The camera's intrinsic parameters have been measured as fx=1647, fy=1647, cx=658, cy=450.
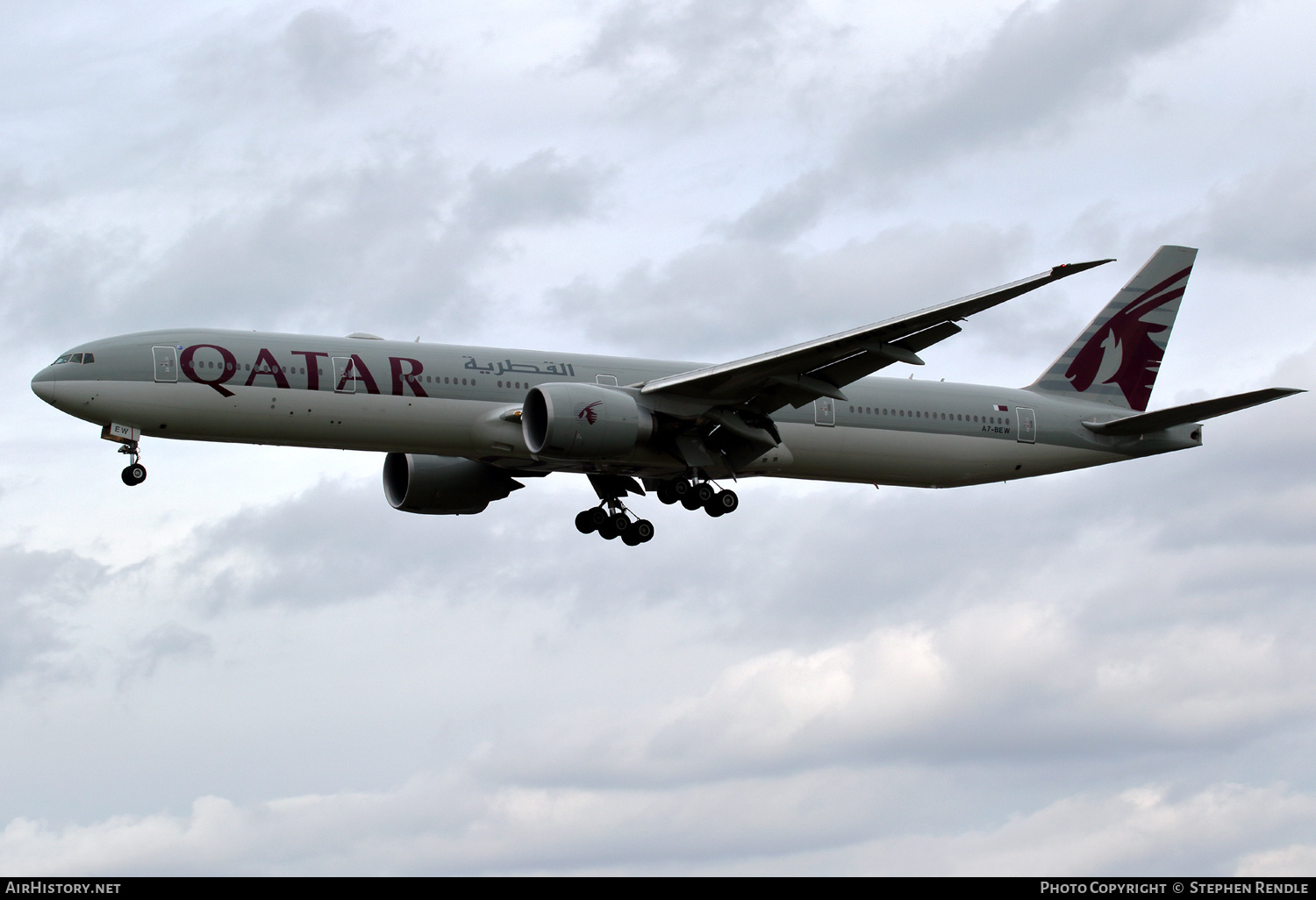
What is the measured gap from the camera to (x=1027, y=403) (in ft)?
166

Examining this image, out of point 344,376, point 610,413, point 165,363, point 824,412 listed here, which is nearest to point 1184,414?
point 824,412

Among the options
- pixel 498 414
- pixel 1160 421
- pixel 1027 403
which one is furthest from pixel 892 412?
pixel 498 414

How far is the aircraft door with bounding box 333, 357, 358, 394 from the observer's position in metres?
41.5

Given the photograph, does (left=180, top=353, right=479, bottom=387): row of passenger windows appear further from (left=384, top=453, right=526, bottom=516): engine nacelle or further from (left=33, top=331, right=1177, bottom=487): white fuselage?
(left=384, top=453, right=526, bottom=516): engine nacelle

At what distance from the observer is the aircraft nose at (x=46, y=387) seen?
1593 inches

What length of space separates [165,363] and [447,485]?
1121 cm

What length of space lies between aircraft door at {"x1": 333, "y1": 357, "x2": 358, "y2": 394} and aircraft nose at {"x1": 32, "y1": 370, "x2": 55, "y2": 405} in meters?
6.81

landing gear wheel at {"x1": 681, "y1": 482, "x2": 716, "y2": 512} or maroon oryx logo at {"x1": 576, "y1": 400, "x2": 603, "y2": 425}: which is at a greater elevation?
maroon oryx logo at {"x1": 576, "y1": 400, "x2": 603, "y2": 425}

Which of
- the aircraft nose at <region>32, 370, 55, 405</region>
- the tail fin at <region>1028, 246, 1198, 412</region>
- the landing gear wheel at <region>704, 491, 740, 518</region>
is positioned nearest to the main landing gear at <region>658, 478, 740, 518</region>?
the landing gear wheel at <region>704, 491, 740, 518</region>

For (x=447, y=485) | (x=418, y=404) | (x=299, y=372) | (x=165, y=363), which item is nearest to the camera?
(x=165, y=363)

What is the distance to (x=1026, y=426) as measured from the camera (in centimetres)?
5009

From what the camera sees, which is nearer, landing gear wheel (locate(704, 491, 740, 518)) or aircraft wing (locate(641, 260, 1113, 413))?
aircraft wing (locate(641, 260, 1113, 413))

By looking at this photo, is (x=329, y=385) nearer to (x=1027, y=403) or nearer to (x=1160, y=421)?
(x=1027, y=403)

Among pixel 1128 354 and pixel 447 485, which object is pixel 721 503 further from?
pixel 1128 354
